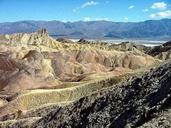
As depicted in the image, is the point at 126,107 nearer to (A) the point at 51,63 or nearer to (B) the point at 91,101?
(B) the point at 91,101

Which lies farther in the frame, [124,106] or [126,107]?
[124,106]

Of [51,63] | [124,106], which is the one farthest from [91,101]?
[51,63]

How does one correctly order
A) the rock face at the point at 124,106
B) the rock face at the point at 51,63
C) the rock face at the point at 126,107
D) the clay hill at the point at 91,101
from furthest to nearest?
1. the rock face at the point at 51,63
2. the clay hill at the point at 91,101
3. the rock face at the point at 124,106
4. the rock face at the point at 126,107

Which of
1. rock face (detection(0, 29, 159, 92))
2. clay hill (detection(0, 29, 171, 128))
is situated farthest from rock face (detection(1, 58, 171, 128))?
rock face (detection(0, 29, 159, 92))

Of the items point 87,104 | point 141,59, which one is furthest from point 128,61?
point 87,104

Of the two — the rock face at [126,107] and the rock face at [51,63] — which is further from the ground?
the rock face at [126,107]

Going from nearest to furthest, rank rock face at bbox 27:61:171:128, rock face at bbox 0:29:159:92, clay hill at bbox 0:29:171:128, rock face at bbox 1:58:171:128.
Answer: rock face at bbox 1:58:171:128, rock face at bbox 27:61:171:128, clay hill at bbox 0:29:171:128, rock face at bbox 0:29:159:92

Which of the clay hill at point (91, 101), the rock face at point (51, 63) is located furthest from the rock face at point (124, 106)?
the rock face at point (51, 63)

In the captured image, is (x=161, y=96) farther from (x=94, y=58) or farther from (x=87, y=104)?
(x=94, y=58)

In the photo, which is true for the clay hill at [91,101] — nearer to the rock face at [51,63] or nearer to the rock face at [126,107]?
the rock face at [126,107]

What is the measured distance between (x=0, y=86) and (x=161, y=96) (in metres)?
59.2

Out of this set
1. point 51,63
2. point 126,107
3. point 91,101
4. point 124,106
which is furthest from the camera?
point 51,63

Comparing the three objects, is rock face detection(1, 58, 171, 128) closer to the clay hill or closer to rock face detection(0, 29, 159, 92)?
the clay hill

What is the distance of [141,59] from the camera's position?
15162 centimetres
